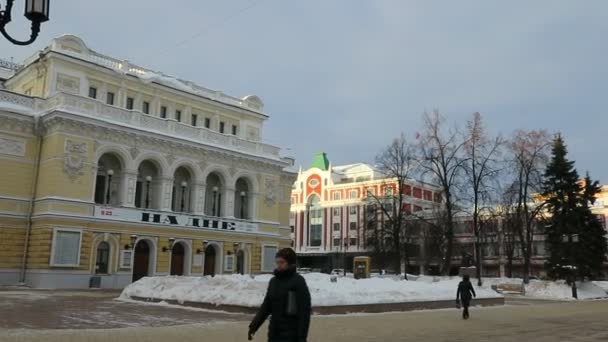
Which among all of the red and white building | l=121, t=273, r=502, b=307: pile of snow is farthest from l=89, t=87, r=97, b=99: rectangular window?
the red and white building

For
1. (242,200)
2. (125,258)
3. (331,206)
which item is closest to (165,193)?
(125,258)

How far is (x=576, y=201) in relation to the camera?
1698 inches

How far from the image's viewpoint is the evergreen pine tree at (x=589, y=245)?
4191 cm

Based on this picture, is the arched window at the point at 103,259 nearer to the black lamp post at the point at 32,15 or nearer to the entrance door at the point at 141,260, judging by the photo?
the entrance door at the point at 141,260

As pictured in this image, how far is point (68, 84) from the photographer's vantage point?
38.3m

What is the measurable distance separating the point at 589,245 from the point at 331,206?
185 feet

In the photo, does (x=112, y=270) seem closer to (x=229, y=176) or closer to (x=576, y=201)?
(x=229, y=176)

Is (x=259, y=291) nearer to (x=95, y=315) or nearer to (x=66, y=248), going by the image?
(x=95, y=315)

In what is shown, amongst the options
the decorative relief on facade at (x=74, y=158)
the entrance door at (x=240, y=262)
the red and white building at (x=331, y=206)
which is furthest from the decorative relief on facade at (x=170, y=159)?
the red and white building at (x=331, y=206)

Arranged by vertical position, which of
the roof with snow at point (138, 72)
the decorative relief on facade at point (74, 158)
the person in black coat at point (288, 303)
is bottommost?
the person in black coat at point (288, 303)

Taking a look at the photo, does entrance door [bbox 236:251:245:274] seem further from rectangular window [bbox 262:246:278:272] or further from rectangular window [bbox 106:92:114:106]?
rectangular window [bbox 106:92:114:106]

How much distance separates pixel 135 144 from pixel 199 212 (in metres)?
7.12

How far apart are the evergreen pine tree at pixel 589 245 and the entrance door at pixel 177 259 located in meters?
29.2

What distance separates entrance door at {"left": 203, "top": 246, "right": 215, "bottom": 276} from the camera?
140 ft
